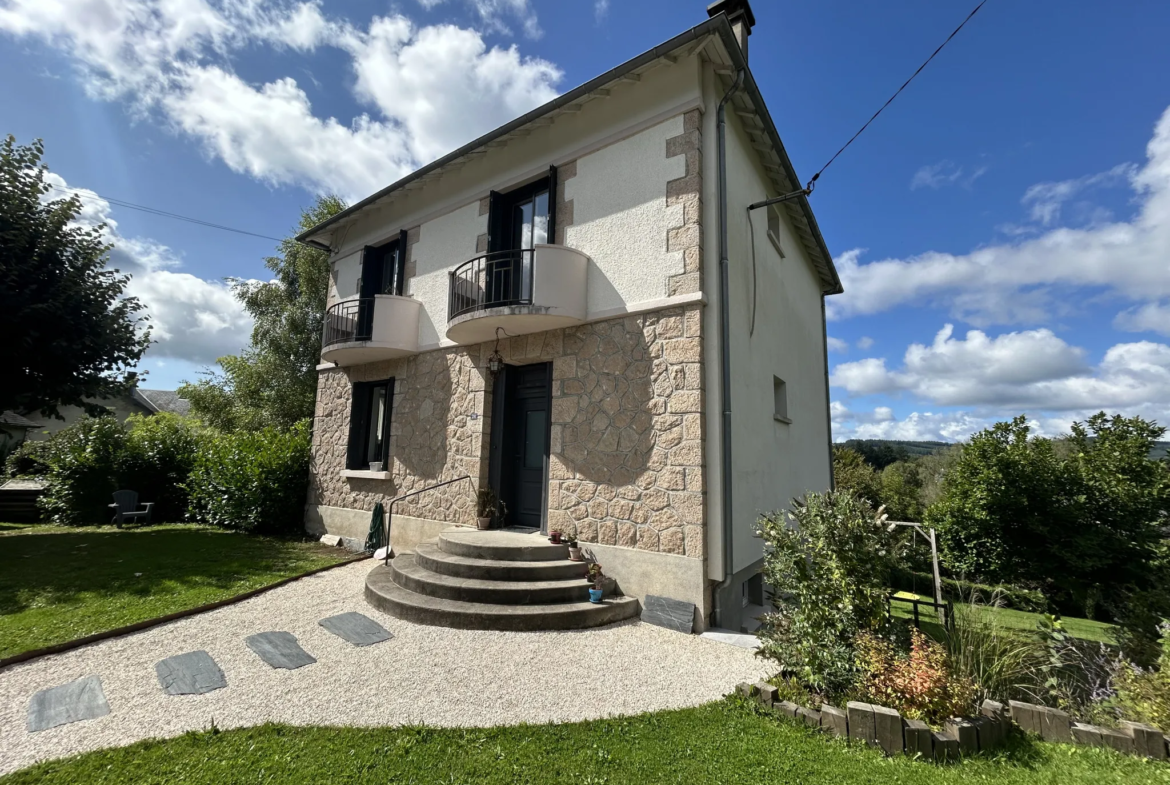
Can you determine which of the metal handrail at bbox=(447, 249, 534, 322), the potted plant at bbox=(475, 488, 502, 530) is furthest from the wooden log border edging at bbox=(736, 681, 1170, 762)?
the metal handrail at bbox=(447, 249, 534, 322)

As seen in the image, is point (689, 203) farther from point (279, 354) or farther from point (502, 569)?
point (279, 354)

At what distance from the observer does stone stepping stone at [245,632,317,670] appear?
13.0 feet

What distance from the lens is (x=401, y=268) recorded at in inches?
368

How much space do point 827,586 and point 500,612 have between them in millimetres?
3025

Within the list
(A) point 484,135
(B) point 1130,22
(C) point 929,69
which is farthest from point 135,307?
(B) point 1130,22

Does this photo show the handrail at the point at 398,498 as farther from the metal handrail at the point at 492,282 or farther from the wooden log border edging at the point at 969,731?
the wooden log border edging at the point at 969,731

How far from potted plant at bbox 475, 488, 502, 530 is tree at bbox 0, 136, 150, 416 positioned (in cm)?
863

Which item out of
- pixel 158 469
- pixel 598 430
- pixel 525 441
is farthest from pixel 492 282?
pixel 158 469

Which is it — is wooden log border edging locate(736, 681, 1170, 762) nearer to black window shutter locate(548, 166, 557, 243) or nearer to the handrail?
the handrail

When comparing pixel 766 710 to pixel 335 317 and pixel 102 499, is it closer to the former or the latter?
pixel 335 317

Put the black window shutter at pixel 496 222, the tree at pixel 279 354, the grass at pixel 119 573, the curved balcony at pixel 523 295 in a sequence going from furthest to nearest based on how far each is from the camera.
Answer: the tree at pixel 279 354 < the black window shutter at pixel 496 222 < the curved balcony at pixel 523 295 < the grass at pixel 119 573

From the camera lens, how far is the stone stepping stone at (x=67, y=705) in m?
3.06

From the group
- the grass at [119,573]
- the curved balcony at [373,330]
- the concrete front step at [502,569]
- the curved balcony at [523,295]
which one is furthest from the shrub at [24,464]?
the concrete front step at [502,569]

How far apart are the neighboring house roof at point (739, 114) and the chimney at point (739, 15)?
1919 mm
